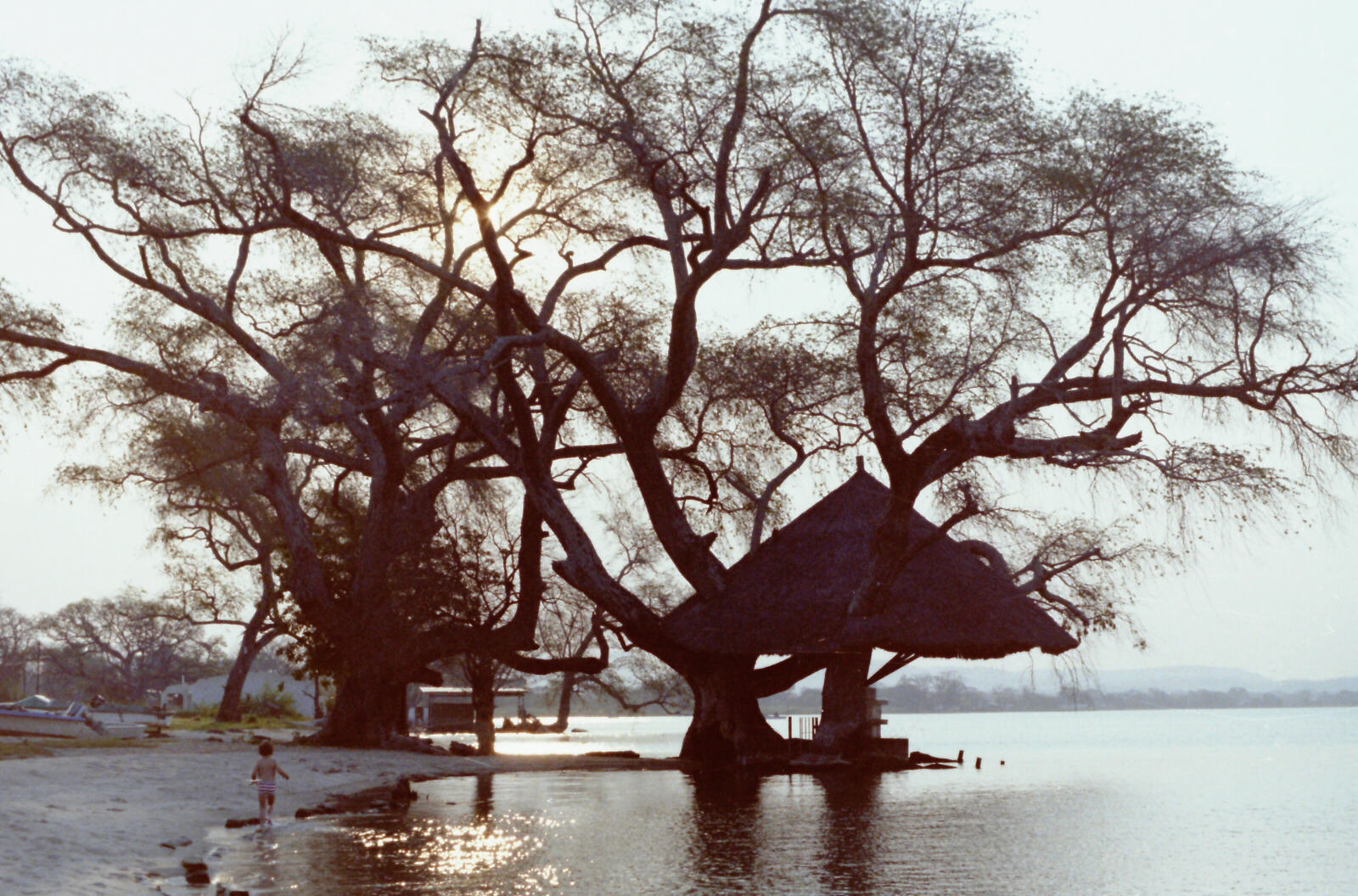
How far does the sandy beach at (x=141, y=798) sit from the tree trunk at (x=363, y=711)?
70cm

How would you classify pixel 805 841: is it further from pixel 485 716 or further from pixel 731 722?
pixel 485 716

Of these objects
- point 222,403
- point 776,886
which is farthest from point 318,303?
point 776,886

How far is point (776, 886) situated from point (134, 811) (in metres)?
8.67

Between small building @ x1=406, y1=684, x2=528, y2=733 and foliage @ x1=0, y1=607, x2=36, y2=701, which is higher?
foliage @ x1=0, y1=607, x2=36, y2=701

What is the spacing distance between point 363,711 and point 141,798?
12.7 meters

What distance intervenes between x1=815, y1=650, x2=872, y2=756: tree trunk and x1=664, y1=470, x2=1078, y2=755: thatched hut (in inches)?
0.8

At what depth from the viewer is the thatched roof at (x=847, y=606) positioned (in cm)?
2722

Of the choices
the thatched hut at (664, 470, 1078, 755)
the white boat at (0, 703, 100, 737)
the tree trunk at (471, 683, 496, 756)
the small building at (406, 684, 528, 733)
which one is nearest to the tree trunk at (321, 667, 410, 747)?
the tree trunk at (471, 683, 496, 756)

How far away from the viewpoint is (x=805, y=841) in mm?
17844

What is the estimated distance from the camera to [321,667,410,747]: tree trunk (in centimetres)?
3128

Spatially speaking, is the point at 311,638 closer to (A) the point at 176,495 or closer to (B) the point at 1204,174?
(A) the point at 176,495

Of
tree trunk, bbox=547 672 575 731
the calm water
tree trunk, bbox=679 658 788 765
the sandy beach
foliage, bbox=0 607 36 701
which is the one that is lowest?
the calm water

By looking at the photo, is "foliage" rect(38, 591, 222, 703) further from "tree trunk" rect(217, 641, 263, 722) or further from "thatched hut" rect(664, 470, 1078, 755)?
"thatched hut" rect(664, 470, 1078, 755)

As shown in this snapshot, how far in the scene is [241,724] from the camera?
173ft
